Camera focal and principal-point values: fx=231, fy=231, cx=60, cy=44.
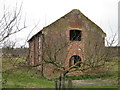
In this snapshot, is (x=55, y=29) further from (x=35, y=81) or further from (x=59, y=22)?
(x=35, y=81)

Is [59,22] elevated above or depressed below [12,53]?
above

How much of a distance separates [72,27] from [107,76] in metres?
5.39

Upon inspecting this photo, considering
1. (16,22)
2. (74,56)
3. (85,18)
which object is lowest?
(74,56)

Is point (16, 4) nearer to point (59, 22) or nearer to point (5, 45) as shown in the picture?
point (5, 45)

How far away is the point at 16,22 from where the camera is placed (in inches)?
250

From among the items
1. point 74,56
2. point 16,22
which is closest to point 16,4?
point 16,22

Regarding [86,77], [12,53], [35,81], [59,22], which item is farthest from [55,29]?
[12,53]

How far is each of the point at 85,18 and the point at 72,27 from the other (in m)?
1.55

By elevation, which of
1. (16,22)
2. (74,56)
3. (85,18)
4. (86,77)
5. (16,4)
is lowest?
(86,77)

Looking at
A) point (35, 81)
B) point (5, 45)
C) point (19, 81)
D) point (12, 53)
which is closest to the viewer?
point (5, 45)

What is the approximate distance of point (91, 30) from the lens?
21719 mm

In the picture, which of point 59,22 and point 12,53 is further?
point 59,22

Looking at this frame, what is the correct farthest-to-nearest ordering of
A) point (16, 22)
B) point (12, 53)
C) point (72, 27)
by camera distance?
point (72, 27)
point (12, 53)
point (16, 22)

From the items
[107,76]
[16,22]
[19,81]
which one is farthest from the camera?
[107,76]
